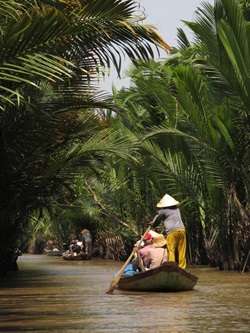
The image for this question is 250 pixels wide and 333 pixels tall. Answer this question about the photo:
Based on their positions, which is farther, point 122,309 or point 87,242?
point 87,242

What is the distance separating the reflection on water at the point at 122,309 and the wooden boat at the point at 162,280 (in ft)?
0.65

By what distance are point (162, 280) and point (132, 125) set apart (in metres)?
9.12

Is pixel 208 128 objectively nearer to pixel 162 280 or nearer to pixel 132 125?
pixel 132 125

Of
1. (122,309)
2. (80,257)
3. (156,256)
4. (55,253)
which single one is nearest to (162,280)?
(156,256)

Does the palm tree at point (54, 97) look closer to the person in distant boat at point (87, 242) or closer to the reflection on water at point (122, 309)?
the reflection on water at point (122, 309)

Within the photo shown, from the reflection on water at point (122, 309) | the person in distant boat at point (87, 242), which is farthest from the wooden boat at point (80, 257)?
the reflection on water at point (122, 309)

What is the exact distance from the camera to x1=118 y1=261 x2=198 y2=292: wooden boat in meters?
15.3

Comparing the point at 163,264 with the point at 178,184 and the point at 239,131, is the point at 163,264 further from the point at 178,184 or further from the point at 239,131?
the point at 178,184

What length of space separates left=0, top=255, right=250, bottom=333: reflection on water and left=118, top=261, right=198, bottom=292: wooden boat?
0.65 ft

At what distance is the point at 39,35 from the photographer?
1249 cm

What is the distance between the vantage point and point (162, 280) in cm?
1550

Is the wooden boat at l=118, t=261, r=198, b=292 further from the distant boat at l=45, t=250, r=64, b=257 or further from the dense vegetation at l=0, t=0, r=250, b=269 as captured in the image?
the distant boat at l=45, t=250, r=64, b=257

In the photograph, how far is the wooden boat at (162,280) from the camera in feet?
50.1

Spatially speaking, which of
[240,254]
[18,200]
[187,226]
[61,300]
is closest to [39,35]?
[61,300]
